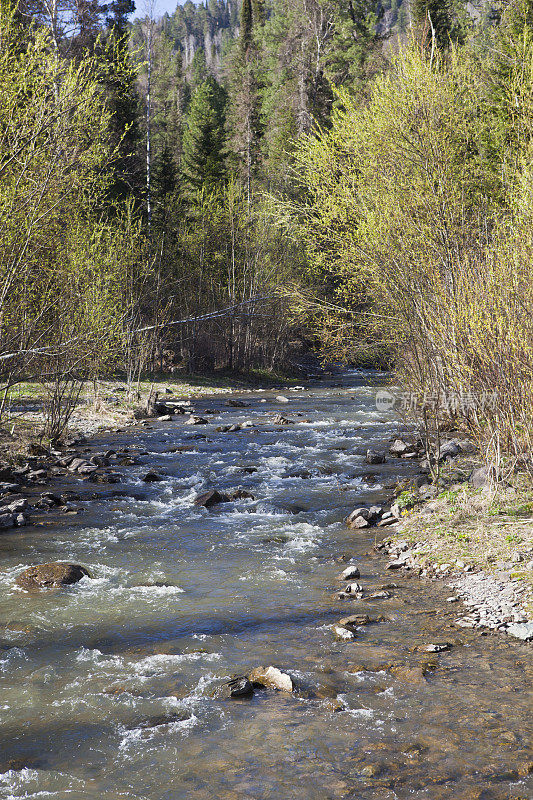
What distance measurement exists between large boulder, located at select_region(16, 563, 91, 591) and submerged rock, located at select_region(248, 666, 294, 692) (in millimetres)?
3062

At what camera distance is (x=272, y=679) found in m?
5.44

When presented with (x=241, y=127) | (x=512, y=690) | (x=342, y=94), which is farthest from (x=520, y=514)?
(x=241, y=127)

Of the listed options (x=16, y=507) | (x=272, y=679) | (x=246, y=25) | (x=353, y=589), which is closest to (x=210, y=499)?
(x=16, y=507)

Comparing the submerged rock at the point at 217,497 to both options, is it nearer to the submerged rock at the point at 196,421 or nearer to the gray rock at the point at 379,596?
the gray rock at the point at 379,596

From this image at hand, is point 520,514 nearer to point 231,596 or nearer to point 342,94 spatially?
point 231,596

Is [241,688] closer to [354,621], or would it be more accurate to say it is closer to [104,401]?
[354,621]

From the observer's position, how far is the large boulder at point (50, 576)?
297 inches

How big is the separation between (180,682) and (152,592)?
6.71 feet

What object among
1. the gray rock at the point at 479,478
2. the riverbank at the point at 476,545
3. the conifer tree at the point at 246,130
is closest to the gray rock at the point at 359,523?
the riverbank at the point at 476,545

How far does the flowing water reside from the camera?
426 centimetres

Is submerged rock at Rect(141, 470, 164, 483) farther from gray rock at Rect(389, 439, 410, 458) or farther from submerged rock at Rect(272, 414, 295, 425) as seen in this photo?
submerged rock at Rect(272, 414, 295, 425)

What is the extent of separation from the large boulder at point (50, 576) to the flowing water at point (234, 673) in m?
0.16

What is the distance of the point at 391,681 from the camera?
17.7 ft

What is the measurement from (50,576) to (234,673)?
122 inches
